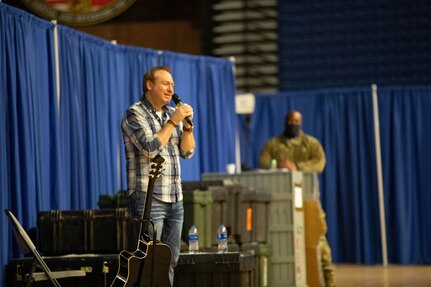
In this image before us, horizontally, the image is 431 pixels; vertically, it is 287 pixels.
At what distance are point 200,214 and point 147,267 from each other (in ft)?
6.82

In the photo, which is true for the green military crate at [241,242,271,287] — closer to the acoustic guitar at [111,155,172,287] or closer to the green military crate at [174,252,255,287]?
the green military crate at [174,252,255,287]

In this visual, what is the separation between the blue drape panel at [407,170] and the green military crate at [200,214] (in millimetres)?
5069

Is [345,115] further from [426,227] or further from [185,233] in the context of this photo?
[185,233]

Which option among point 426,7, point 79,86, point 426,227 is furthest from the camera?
point 426,7

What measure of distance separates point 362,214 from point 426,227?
2.72 ft

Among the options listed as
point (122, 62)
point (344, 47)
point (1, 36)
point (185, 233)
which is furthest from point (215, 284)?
point (344, 47)

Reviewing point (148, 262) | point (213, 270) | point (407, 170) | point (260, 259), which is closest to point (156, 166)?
point (148, 262)

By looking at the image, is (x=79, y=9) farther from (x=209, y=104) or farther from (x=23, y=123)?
(x=209, y=104)

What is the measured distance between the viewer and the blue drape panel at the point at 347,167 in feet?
41.8

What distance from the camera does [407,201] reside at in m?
12.6

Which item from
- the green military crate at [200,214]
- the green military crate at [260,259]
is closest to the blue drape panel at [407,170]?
the green military crate at [260,259]

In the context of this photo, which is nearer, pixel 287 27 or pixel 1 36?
pixel 1 36

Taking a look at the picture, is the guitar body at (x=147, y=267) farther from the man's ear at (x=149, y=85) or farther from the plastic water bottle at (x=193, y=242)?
the plastic water bottle at (x=193, y=242)

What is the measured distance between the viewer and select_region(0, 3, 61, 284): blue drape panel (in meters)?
7.19
